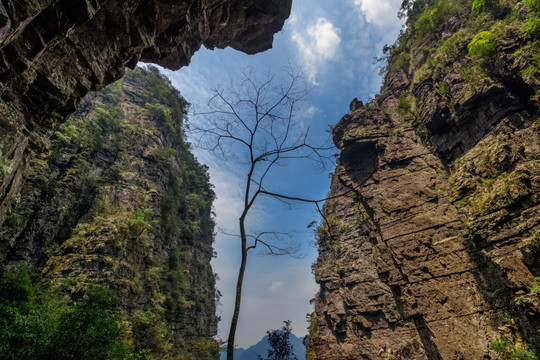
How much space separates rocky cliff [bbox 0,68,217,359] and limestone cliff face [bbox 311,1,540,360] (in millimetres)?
14816

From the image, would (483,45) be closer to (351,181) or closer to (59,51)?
(351,181)

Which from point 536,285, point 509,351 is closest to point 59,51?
point 536,285

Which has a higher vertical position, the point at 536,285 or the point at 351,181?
the point at 351,181

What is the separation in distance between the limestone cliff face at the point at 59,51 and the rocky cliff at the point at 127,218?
3567 mm

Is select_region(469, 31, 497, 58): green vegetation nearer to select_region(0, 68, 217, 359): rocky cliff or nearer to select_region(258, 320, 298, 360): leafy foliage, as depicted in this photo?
select_region(258, 320, 298, 360): leafy foliage

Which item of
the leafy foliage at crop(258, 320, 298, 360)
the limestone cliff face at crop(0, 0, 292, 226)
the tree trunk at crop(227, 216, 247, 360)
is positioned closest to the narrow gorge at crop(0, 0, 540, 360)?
the limestone cliff face at crop(0, 0, 292, 226)

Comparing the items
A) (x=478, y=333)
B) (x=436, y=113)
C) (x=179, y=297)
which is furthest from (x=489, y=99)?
(x=179, y=297)

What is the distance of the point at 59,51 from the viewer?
5.83 metres

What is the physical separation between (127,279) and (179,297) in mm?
8112

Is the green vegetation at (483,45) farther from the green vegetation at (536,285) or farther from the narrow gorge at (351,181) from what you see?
the green vegetation at (536,285)

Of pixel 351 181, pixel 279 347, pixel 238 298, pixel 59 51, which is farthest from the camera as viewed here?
pixel 351 181

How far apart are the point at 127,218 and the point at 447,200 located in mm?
23106

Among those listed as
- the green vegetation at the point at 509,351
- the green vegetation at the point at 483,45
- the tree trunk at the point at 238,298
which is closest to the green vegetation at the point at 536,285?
the green vegetation at the point at 509,351

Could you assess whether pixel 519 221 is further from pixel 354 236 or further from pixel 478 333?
pixel 354 236
